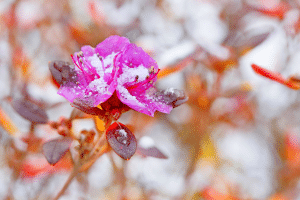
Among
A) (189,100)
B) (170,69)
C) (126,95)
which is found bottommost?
(189,100)

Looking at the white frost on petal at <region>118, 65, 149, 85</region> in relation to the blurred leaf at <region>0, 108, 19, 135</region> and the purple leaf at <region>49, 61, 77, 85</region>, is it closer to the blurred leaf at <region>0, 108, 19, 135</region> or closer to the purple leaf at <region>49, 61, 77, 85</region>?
the purple leaf at <region>49, 61, 77, 85</region>

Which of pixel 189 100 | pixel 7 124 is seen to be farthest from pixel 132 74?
pixel 189 100

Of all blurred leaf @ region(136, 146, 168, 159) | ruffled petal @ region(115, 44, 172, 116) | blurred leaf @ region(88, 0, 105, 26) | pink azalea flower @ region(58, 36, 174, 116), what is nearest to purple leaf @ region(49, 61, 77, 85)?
pink azalea flower @ region(58, 36, 174, 116)

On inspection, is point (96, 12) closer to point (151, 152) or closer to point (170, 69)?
point (170, 69)

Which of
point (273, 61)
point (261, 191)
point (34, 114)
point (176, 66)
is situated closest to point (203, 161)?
point (261, 191)

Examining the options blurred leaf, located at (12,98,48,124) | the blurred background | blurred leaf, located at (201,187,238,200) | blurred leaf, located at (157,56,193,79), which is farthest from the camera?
blurred leaf, located at (201,187,238,200)

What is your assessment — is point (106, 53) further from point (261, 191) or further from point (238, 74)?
point (261, 191)
